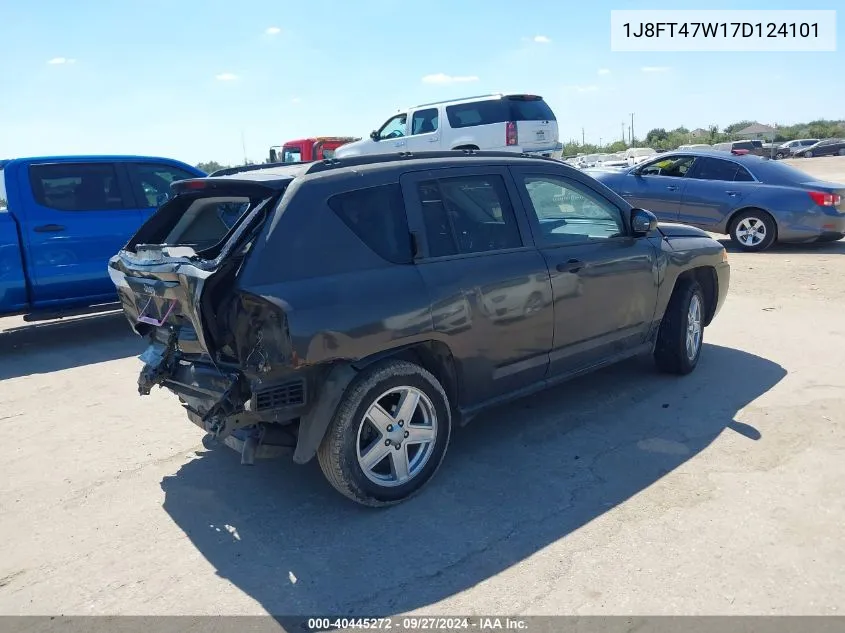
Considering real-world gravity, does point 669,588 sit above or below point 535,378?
below

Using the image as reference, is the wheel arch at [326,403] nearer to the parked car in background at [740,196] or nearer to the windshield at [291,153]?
the parked car in background at [740,196]

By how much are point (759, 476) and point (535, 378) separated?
1.38m

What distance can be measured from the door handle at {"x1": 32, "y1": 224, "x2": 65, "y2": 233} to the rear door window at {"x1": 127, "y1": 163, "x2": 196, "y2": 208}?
94cm

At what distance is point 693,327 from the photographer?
5.62 metres

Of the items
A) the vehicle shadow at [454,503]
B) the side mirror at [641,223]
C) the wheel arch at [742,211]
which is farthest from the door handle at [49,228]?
the wheel arch at [742,211]

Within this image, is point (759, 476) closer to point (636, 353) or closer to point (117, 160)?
point (636, 353)

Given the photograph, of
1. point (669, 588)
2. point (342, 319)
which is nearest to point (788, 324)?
point (669, 588)

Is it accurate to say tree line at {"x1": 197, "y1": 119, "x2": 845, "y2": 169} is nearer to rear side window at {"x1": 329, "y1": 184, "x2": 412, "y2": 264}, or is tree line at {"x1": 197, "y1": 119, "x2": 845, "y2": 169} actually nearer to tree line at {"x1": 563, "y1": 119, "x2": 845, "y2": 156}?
tree line at {"x1": 563, "y1": 119, "x2": 845, "y2": 156}

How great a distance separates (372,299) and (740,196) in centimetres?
953

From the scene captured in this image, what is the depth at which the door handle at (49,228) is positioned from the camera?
7.16m

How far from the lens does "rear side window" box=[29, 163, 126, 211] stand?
23.9 ft

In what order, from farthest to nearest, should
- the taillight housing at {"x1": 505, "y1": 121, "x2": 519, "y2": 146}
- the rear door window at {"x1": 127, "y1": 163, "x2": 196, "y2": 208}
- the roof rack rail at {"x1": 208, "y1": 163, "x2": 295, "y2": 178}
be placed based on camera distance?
the taillight housing at {"x1": 505, "y1": 121, "x2": 519, "y2": 146}, the rear door window at {"x1": 127, "y1": 163, "x2": 196, "y2": 208}, the roof rack rail at {"x1": 208, "y1": 163, "x2": 295, "y2": 178}

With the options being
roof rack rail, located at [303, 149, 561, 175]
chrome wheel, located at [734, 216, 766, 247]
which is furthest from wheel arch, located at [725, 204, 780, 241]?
roof rack rail, located at [303, 149, 561, 175]

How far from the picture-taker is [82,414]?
208 inches
